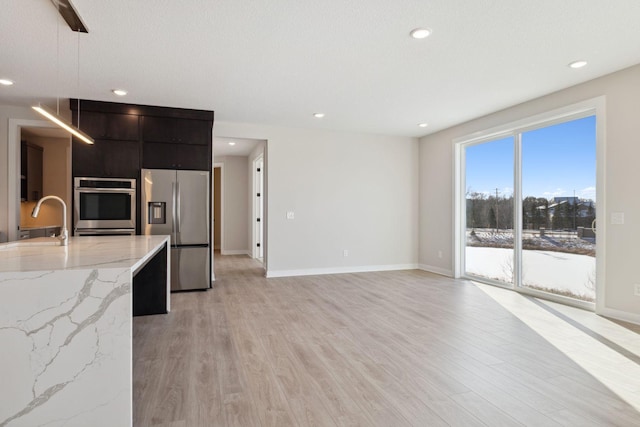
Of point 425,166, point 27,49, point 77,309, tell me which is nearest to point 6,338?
point 77,309

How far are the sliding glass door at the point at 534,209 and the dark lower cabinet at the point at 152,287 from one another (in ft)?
14.5

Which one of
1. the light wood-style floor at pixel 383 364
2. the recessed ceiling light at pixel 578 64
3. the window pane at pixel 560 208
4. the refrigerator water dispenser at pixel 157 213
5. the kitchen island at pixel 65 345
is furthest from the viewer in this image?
the refrigerator water dispenser at pixel 157 213

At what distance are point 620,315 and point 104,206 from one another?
19.5 feet

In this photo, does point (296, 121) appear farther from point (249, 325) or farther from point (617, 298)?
point (617, 298)

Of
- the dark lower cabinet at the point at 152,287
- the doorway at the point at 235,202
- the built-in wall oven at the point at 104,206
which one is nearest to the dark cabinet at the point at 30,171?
the built-in wall oven at the point at 104,206

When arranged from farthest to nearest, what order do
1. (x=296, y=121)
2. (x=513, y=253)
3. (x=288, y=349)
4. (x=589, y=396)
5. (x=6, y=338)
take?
(x=296, y=121) < (x=513, y=253) < (x=288, y=349) < (x=589, y=396) < (x=6, y=338)

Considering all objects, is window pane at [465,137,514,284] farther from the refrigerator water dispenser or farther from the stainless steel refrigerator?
the refrigerator water dispenser

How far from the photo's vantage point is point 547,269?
4.39 meters

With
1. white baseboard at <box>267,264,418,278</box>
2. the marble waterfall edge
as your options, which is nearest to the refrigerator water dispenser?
white baseboard at <box>267,264,418,278</box>

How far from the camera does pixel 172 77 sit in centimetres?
372

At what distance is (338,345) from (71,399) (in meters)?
1.84

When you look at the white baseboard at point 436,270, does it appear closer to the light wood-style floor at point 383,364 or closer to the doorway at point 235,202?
the light wood-style floor at point 383,364

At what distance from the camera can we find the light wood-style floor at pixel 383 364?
1894mm

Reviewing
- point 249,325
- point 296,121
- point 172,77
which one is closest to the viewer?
point 249,325
